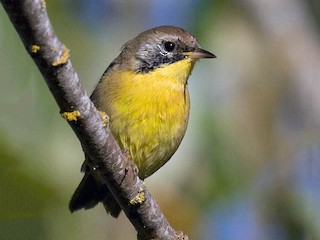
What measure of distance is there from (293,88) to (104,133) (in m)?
3.27

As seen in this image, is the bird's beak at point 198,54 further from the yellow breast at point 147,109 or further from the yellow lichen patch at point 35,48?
the yellow lichen patch at point 35,48

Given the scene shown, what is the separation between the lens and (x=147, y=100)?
5.66 meters

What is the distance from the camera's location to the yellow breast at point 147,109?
18.3ft

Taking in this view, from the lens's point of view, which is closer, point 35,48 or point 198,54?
point 35,48

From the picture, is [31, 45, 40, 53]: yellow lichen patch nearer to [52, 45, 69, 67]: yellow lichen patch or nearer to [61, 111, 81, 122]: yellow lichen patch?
[52, 45, 69, 67]: yellow lichen patch

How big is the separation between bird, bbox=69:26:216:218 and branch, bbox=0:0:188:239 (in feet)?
2.27

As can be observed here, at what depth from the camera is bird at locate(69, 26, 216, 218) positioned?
18.4 ft

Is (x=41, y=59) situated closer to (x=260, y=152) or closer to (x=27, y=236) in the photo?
(x=27, y=236)

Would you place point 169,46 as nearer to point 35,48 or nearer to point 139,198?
point 139,198

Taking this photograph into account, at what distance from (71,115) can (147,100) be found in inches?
69.6

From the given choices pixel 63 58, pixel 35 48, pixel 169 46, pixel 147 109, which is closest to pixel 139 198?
pixel 147 109

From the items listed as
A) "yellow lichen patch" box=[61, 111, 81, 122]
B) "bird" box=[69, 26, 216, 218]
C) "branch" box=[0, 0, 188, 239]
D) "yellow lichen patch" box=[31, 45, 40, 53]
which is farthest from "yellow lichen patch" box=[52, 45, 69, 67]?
"bird" box=[69, 26, 216, 218]

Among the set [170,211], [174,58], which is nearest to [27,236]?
[170,211]

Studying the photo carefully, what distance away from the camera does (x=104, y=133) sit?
13.8ft
